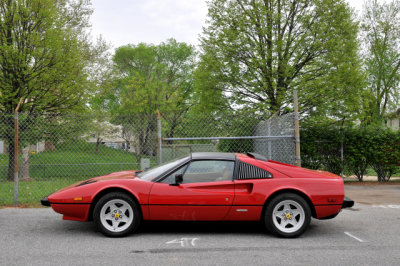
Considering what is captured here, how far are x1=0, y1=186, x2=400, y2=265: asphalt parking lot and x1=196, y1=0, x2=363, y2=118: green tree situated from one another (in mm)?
7667

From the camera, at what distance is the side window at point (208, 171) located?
474 centimetres

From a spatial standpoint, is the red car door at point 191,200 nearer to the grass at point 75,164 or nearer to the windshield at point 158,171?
the windshield at point 158,171

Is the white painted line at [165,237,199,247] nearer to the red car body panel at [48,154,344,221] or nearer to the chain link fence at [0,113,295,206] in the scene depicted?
the red car body panel at [48,154,344,221]

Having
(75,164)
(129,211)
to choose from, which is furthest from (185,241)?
(75,164)

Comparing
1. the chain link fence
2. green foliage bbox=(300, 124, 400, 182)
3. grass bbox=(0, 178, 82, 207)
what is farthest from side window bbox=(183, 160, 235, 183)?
green foliage bbox=(300, 124, 400, 182)

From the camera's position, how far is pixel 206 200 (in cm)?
455

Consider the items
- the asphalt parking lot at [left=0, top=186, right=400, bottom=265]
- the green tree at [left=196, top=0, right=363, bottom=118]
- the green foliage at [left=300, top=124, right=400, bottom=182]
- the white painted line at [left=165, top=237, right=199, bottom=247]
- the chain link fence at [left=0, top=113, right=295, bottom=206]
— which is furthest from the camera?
the green tree at [left=196, top=0, right=363, bottom=118]

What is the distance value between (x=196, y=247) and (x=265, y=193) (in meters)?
1.21

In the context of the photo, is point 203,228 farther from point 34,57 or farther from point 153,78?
point 153,78

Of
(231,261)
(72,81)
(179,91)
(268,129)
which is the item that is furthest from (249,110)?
(179,91)

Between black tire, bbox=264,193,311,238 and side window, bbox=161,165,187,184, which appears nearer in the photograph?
black tire, bbox=264,193,311,238

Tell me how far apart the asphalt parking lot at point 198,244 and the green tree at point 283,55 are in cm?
767

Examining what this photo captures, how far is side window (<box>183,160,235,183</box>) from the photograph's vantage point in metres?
4.74

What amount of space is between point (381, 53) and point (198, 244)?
22.0 metres
